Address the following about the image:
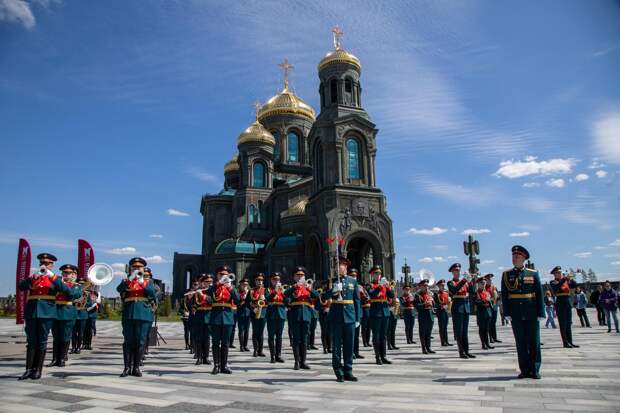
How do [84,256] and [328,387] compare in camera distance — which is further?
[84,256]

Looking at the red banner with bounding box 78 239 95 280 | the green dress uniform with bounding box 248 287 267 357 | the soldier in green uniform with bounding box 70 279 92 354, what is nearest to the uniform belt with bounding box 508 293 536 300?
the green dress uniform with bounding box 248 287 267 357

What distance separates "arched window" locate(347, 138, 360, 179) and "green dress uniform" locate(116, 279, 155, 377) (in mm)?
30579

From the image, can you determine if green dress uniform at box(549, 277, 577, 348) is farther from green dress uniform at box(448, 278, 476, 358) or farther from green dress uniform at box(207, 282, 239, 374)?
green dress uniform at box(207, 282, 239, 374)

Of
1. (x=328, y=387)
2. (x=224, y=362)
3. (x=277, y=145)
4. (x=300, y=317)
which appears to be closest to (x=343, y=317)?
(x=328, y=387)

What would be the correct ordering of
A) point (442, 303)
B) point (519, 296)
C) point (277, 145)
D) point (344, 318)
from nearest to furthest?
point (519, 296) → point (344, 318) → point (442, 303) → point (277, 145)

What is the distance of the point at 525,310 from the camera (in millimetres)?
7543

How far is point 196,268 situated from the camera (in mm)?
51875

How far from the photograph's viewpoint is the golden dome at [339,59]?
4047 centimetres

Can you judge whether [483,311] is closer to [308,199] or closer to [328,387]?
[328,387]

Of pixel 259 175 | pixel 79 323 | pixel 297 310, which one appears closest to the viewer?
pixel 297 310

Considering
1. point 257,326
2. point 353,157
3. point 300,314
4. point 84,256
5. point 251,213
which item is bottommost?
point 257,326

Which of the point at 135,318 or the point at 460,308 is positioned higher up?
the point at 135,318

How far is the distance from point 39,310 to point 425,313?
8884 millimetres

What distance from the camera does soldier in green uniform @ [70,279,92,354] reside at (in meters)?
11.6
